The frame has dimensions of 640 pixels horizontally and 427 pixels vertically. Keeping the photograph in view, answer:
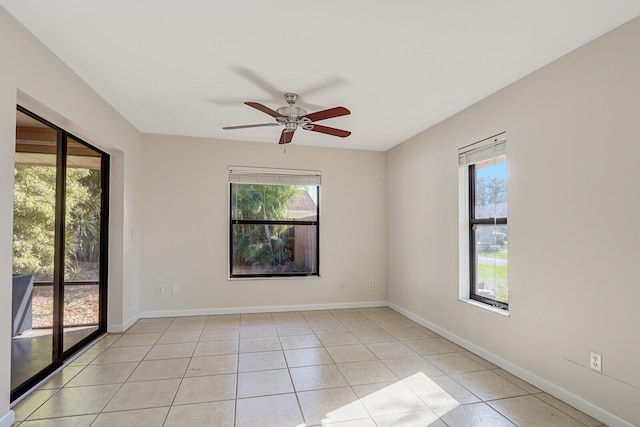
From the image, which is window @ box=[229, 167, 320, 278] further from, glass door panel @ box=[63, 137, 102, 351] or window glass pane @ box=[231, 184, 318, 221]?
glass door panel @ box=[63, 137, 102, 351]

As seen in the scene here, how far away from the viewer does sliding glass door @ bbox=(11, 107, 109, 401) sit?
2.33 m

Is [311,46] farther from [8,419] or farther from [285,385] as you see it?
[8,419]

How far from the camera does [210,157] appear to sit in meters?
4.53

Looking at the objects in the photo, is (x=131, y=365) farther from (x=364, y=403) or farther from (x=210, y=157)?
(x=210, y=157)

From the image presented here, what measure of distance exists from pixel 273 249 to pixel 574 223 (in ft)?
11.7

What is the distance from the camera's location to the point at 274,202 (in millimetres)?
4824

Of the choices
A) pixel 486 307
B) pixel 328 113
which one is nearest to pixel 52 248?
pixel 328 113

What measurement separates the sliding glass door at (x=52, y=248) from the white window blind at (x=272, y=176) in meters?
1.60

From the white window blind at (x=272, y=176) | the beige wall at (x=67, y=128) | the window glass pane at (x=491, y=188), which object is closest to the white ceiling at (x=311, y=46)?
the beige wall at (x=67, y=128)

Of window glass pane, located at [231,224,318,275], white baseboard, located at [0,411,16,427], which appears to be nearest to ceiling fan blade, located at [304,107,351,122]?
window glass pane, located at [231,224,318,275]

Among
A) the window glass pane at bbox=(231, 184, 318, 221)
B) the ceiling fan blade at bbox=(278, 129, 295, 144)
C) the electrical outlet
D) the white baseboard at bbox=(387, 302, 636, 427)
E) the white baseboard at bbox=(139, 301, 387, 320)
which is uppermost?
the ceiling fan blade at bbox=(278, 129, 295, 144)

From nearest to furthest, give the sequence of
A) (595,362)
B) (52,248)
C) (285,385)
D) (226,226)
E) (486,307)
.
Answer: (595,362), (285,385), (52,248), (486,307), (226,226)

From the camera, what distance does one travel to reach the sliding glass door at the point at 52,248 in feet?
7.64

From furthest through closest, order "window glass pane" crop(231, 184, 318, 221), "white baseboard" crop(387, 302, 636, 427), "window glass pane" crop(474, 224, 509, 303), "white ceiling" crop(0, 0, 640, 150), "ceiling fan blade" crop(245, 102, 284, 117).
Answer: "window glass pane" crop(231, 184, 318, 221)
"window glass pane" crop(474, 224, 509, 303)
"ceiling fan blade" crop(245, 102, 284, 117)
"white baseboard" crop(387, 302, 636, 427)
"white ceiling" crop(0, 0, 640, 150)
